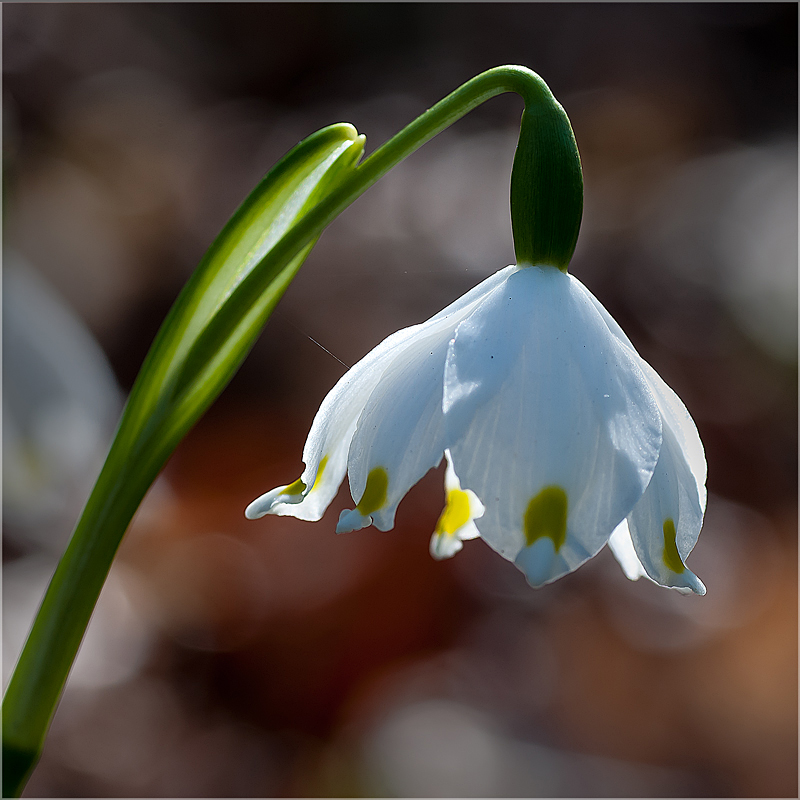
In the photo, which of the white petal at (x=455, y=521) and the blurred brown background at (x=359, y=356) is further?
the blurred brown background at (x=359, y=356)

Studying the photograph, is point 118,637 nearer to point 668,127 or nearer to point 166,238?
point 166,238

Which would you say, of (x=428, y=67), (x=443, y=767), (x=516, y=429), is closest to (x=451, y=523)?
(x=516, y=429)

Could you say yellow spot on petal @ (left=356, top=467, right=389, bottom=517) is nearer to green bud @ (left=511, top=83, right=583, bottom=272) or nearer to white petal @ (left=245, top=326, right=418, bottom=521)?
white petal @ (left=245, top=326, right=418, bottom=521)

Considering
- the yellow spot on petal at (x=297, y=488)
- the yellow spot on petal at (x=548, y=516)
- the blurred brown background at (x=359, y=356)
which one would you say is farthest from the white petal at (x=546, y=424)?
the blurred brown background at (x=359, y=356)

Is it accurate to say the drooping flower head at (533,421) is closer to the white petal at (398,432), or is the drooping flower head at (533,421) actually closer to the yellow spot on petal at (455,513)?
the white petal at (398,432)

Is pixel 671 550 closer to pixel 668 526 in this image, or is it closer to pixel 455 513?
pixel 668 526

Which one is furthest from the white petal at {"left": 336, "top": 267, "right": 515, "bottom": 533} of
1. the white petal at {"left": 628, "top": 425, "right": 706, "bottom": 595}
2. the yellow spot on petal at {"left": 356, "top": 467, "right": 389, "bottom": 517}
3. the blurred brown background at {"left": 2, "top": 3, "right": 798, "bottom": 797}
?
the blurred brown background at {"left": 2, "top": 3, "right": 798, "bottom": 797}
